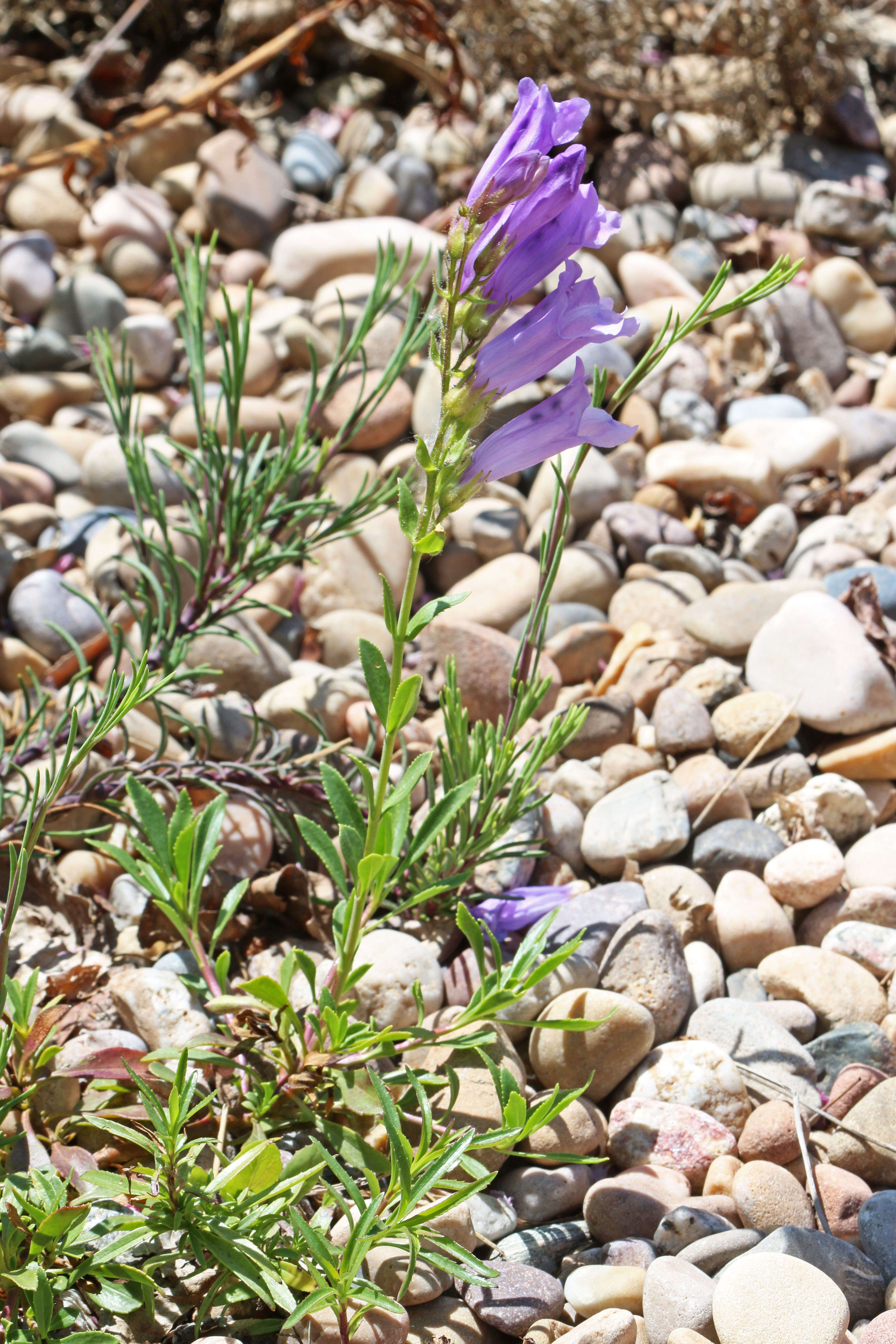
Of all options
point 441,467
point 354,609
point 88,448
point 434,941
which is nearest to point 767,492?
point 354,609

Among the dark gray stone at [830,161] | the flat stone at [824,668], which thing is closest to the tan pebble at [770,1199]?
the flat stone at [824,668]

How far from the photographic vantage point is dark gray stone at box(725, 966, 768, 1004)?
2.12 meters

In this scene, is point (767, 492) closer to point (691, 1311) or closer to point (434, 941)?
point (434, 941)

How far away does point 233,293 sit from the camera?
3.89 meters

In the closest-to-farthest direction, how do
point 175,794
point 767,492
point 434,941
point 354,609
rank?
point 434,941, point 175,794, point 354,609, point 767,492

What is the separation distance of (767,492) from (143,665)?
2505mm

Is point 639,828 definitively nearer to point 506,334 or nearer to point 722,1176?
point 722,1176

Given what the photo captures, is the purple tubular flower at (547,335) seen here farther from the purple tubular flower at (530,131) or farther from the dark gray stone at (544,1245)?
the dark gray stone at (544,1245)

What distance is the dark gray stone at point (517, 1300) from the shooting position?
1521 millimetres

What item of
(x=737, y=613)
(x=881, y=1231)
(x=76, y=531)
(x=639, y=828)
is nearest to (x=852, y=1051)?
(x=881, y=1231)

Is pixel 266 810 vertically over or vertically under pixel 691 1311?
over

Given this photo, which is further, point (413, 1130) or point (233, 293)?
point (233, 293)

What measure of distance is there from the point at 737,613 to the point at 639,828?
796 millimetres

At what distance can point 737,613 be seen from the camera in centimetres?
284
